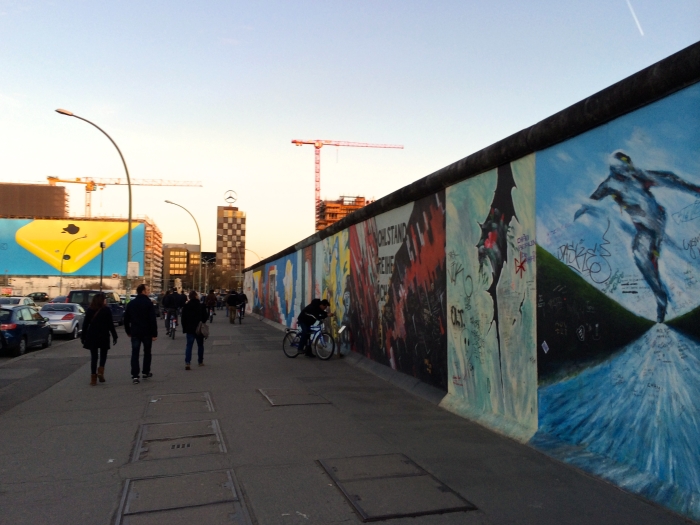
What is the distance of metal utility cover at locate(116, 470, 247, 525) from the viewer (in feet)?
14.4

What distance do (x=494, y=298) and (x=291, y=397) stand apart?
363 centimetres

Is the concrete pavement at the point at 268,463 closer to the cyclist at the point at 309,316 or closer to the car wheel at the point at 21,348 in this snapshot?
the cyclist at the point at 309,316

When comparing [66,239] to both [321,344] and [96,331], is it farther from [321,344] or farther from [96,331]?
[96,331]

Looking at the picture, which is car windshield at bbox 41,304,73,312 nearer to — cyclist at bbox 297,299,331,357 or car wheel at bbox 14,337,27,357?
car wheel at bbox 14,337,27,357

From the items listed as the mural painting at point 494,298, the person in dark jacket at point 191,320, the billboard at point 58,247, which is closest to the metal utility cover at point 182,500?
the mural painting at point 494,298

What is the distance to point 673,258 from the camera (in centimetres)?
464

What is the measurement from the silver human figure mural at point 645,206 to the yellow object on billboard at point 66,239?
341ft

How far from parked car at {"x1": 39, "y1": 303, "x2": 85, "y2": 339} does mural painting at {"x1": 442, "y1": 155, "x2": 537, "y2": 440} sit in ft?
54.7

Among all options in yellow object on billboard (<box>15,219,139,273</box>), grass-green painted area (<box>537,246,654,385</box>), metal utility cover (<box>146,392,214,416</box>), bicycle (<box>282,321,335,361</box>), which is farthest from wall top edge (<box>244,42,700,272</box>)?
yellow object on billboard (<box>15,219,139,273</box>)

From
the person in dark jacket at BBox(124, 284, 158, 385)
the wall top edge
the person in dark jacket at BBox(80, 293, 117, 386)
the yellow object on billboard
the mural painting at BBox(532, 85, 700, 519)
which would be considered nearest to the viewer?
the mural painting at BBox(532, 85, 700, 519)

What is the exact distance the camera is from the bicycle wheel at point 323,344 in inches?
580

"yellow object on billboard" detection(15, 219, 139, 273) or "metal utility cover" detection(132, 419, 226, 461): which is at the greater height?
"yellow object on billboard" detection(15, 219, 139, 273)

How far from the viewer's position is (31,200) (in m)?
156

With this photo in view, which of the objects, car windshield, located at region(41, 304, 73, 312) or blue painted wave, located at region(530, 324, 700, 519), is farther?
car windshield, located at region(41, 304, 73, 312)
